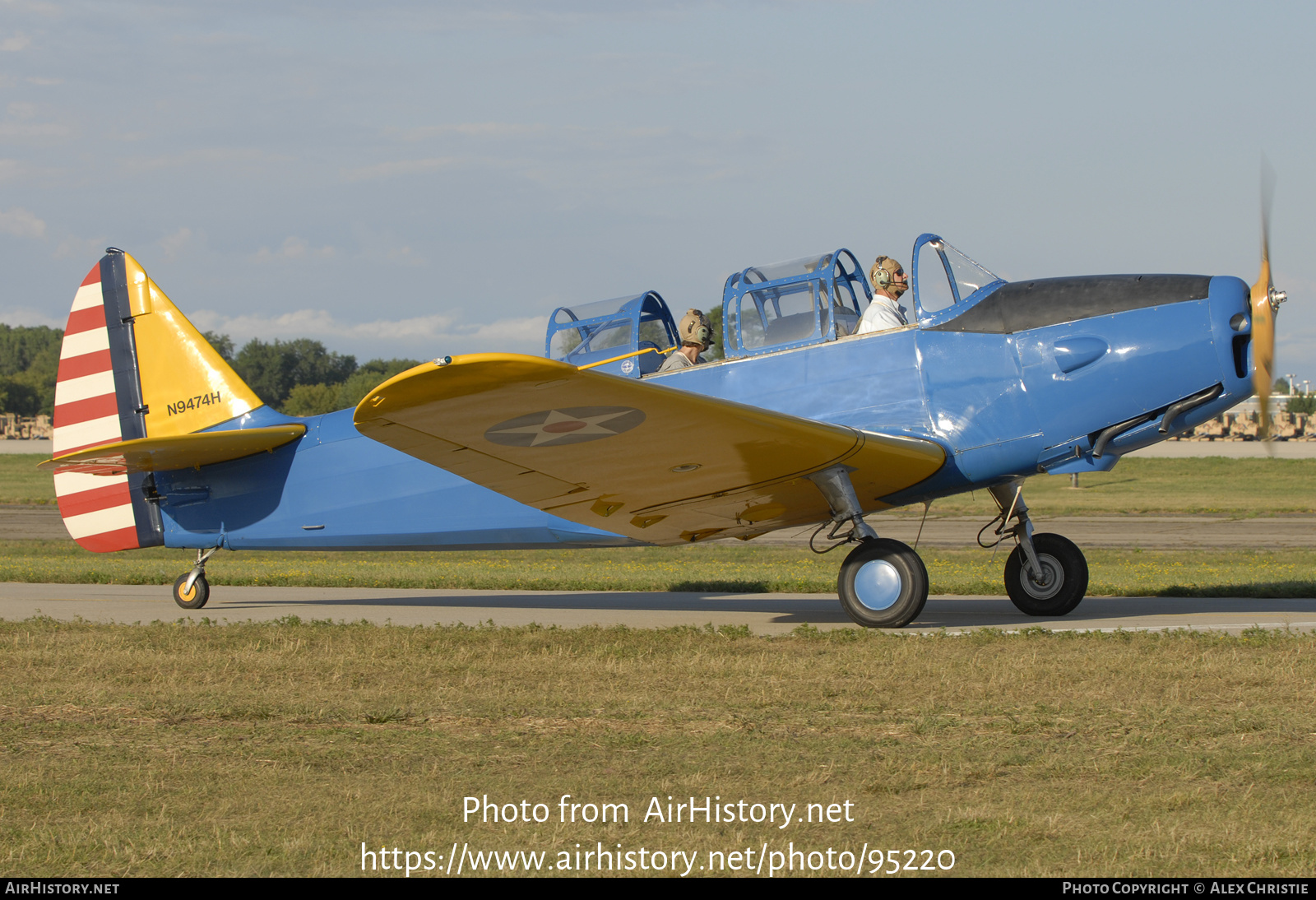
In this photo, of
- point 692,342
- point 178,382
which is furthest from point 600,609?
point 178,382

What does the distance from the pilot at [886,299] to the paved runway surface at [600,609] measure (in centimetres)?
253

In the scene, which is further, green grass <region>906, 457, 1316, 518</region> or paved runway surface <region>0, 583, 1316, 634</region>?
green grass <region>906, 457, 1316, 518</region>

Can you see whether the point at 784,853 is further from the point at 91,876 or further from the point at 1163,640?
the point at 1163,640

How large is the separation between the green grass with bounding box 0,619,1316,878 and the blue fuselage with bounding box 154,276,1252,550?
1599mm

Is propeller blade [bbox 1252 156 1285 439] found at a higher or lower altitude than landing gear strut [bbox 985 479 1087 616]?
higher

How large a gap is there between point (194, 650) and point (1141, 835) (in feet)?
22.9

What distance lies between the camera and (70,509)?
1209 cm

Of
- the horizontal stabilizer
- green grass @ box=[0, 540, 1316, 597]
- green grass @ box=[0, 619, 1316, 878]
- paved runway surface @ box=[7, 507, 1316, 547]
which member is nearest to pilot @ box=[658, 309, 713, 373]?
green grass @ box=[0, 619, 1316, 878]

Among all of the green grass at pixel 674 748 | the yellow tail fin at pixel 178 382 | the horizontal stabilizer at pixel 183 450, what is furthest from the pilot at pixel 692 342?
the yellow tail fin at pixel 178 382

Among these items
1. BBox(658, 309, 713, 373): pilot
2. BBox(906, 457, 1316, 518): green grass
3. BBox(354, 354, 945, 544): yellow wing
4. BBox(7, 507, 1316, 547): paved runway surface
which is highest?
BBox(658, 309, 713, 373): pilot

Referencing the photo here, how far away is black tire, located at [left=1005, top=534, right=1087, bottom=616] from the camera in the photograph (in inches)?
397

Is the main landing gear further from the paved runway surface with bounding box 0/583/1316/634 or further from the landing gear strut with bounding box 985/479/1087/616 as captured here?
the paved runway surface with bounding box 0/583/1316/634

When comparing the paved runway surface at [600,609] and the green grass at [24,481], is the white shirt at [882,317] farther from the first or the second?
the green grass at [24,481]

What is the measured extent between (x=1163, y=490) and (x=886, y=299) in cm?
3052
